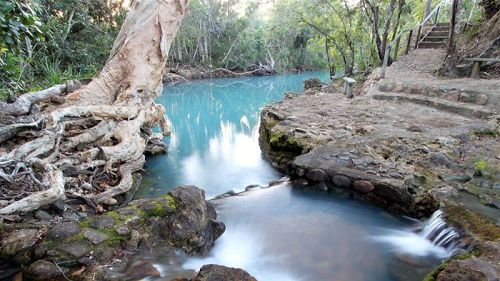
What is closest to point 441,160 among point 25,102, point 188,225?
point 188,225

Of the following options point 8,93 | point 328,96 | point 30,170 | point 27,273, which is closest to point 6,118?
point 30,170

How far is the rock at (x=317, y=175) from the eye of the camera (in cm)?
467

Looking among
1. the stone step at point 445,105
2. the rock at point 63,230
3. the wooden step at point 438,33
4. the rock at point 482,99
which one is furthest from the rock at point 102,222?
the wooden step at point 438,33

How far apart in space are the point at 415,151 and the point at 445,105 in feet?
9.16

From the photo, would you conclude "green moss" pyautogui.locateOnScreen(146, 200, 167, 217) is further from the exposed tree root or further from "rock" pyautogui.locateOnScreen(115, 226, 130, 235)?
the exposed tree root

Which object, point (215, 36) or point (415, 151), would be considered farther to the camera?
point (215, 36)

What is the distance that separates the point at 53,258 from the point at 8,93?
5.76m

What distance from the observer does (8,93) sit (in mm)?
6938

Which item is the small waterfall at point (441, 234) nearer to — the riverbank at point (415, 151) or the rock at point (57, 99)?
the riverbank at point (415, 151)

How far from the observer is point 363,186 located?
4.32 m

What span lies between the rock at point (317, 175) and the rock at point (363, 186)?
0.44 metres

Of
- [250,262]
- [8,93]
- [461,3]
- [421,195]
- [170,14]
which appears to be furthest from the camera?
[461,3]

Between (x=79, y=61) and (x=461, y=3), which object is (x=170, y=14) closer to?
(x=79, y=61)

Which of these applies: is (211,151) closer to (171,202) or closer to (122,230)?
(171,202)
